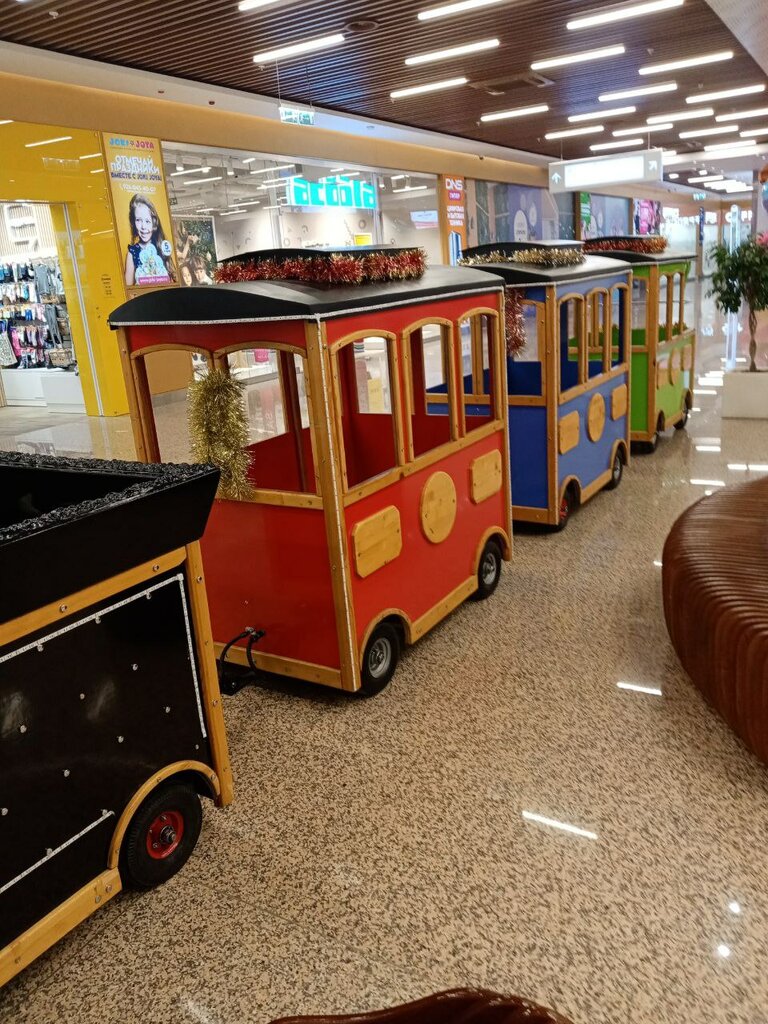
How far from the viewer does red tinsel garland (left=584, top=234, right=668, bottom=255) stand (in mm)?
7761

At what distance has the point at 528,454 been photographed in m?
5.45

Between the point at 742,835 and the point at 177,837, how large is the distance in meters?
1.85

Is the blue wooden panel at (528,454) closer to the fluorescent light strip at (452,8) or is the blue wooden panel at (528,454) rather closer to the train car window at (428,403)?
the train car window at (428,403)

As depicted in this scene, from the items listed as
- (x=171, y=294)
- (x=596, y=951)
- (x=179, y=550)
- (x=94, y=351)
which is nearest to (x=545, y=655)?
(x=596, y=951)

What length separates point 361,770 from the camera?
313 centimetres

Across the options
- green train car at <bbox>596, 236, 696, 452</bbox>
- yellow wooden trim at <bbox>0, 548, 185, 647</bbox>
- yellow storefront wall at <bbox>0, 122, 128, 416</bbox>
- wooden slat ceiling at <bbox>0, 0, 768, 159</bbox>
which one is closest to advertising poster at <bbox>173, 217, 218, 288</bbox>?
yellow storefront wall at <bbox>0, 122, 128, 416</bbox>

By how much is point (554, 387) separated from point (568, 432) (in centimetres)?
41

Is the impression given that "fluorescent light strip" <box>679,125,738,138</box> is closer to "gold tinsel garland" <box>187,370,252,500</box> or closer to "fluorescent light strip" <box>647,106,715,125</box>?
"fluorescent light strip" <box>647,106,715,125</box>

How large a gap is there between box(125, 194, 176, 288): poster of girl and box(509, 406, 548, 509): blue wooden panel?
7313 mm

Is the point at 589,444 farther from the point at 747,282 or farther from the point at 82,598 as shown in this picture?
the point at 82,598

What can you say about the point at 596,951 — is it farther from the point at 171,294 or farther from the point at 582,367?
the point at 582,367

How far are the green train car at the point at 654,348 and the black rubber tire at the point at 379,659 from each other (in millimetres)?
4485

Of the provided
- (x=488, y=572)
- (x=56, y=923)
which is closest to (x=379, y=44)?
(x=488, y=572)

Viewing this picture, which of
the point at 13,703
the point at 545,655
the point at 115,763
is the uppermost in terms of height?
the point at 13,703
